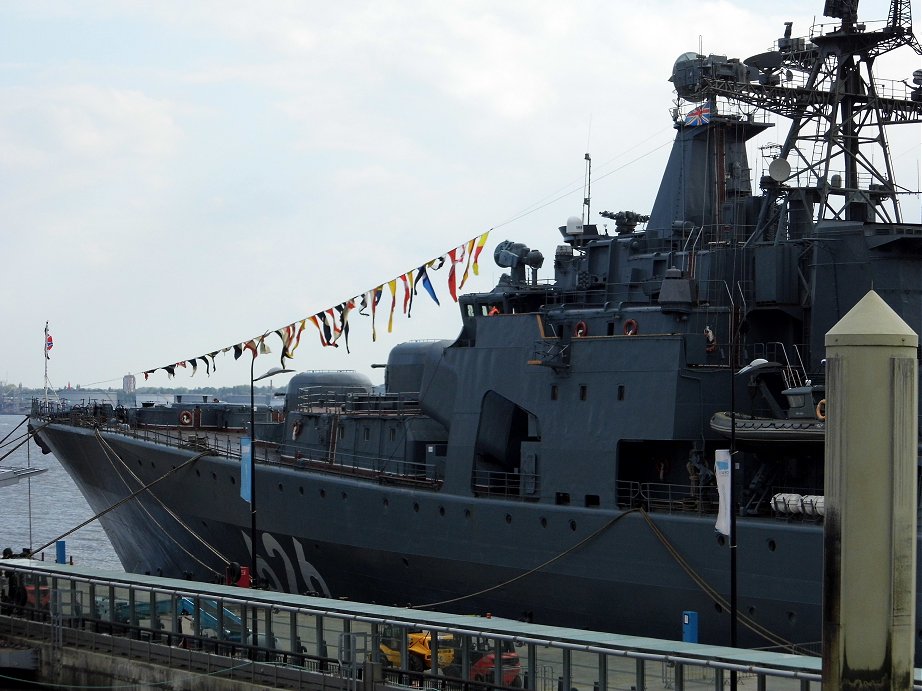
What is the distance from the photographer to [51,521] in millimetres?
61594

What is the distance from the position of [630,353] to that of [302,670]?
9404 mm

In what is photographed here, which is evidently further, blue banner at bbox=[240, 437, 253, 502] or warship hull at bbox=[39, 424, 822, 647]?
blue banner at bbox=[240, 437, 253, 502]

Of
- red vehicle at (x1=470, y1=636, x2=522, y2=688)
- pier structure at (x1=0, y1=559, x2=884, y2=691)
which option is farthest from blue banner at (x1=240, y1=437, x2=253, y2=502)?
red vehicle at (x1=470, y1=636, x2=522, y2=688)

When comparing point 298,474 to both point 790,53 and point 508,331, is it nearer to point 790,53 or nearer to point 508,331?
point 508,331

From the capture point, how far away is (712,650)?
14414 mm

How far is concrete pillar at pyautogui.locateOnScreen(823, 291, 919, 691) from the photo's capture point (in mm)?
8984

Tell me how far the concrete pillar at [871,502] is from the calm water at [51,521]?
2838 cm

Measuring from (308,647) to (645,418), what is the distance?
8.39 meters

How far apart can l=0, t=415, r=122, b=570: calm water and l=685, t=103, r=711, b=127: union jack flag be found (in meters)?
18.6

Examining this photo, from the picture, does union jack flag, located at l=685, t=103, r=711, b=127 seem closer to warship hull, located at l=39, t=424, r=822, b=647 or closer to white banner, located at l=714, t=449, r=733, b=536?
warship hull, located at l=39, t=424, r=822, b=647

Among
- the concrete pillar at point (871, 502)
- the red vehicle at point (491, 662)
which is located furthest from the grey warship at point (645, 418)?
the concrete pillar at point (871, 502)

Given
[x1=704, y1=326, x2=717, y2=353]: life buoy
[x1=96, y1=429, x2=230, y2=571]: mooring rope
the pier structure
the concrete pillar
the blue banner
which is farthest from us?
[x1=96, y1=429, x2=230, y2=571]: mooring rope

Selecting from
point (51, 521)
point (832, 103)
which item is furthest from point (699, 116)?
point (51, 521)

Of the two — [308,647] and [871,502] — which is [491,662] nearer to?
[308,647]
